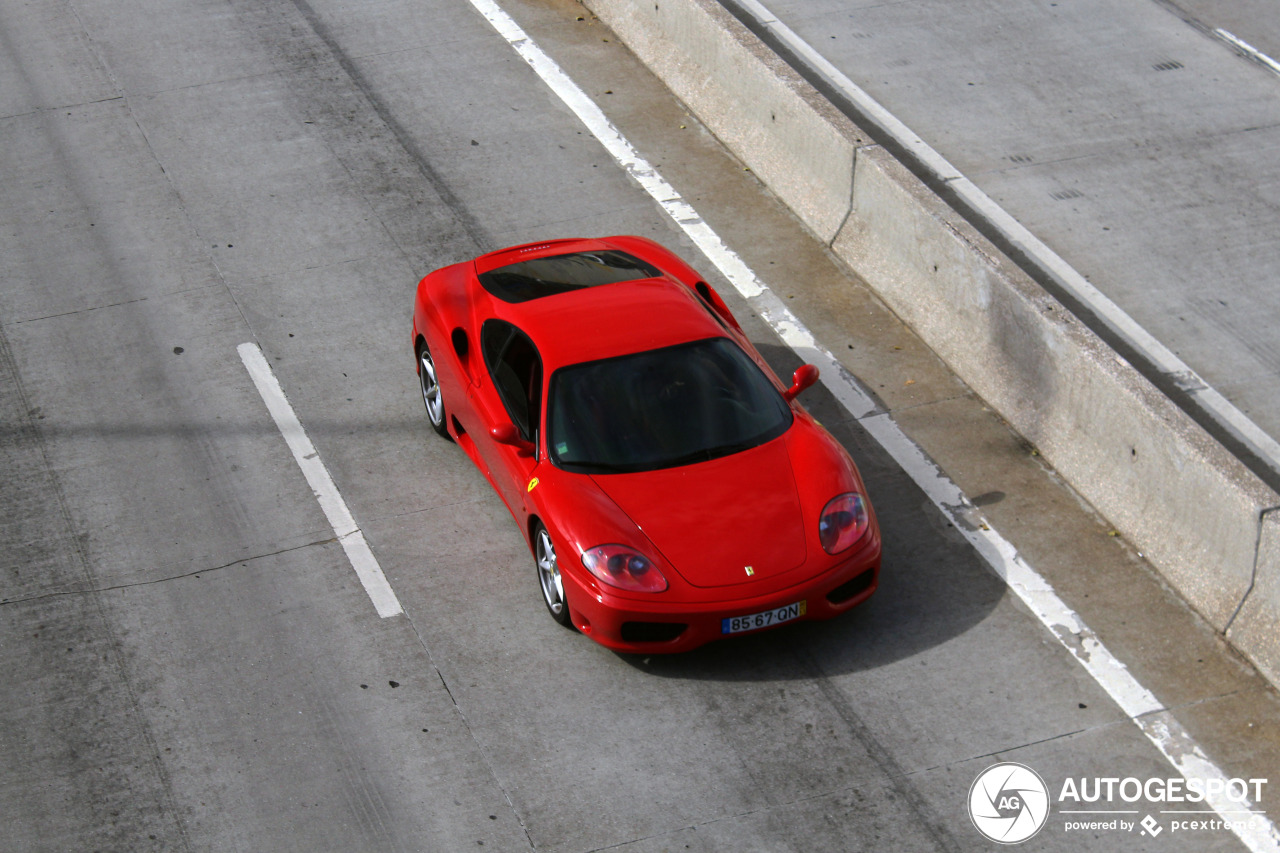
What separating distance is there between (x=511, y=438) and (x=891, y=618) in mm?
2249

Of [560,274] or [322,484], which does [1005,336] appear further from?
[322,484]

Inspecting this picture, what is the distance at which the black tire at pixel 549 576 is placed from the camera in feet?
23.9

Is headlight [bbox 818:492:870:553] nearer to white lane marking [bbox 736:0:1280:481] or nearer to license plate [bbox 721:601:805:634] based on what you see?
license plate [bbox 721:601:805:634]

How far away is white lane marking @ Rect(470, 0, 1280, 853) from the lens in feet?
21.9

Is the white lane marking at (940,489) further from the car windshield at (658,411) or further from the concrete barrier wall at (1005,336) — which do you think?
the car windshield at (658,411)

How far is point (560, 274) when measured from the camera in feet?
27.9

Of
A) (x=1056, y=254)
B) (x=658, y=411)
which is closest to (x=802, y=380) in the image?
(x=658, y=411)

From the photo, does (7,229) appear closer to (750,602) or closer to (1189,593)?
(750,602)

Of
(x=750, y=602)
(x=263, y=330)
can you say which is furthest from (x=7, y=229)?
(x=750, y=602)

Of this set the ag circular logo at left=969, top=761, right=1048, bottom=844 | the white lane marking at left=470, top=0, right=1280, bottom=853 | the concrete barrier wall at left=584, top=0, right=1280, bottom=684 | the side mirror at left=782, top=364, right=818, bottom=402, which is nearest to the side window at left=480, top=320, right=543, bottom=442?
the side mirror at left=782, top=364, right=818, bottom=402

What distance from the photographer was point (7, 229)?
10930 millimetres

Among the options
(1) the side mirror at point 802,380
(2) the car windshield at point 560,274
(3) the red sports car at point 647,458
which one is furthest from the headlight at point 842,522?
(2) the car windshield at point 560,274

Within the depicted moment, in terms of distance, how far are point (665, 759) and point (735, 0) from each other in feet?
32.0

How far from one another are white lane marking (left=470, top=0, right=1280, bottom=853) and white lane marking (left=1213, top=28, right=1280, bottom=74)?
6.02 metres
